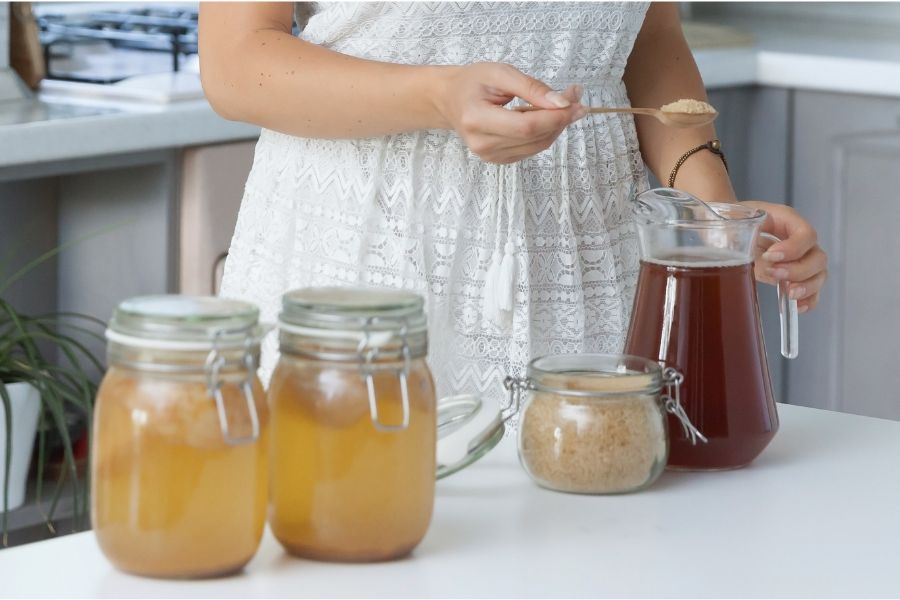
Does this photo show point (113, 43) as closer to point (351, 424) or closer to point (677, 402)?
point (677, 402)

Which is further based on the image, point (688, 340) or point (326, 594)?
point (688, 340)

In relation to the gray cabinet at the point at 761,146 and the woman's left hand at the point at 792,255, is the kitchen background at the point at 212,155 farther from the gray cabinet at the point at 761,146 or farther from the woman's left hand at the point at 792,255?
the woman's left hand at the point at 792,255

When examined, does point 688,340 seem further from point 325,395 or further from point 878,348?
point 878,348

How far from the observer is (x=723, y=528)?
0.74 metres

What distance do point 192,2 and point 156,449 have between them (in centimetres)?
209

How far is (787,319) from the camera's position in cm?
98

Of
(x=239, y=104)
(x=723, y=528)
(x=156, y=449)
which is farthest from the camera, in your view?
(x=239, y=104)

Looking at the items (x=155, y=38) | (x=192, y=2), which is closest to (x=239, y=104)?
(x=155, y=38)

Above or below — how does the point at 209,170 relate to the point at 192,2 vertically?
below

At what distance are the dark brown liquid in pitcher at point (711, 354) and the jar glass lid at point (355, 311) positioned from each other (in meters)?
0.22

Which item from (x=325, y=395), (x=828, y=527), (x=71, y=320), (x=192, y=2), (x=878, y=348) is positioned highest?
(x=192, y=2)

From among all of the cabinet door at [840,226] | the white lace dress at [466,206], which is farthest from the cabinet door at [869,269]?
the white lace dress at [466,206]

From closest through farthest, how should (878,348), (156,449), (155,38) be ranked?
(156,449)
(155,38)
(878,348)

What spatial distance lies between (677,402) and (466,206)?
0.39 meters
